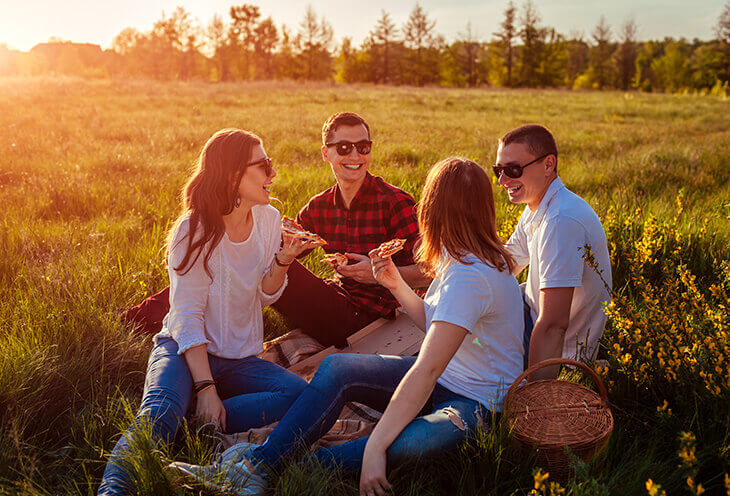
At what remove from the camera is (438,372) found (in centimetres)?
252

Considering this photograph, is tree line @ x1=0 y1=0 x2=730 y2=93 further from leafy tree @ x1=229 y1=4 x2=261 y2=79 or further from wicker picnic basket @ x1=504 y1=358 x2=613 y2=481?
wicker picnic basket @ x1=504 y1=358 x2=613 y2=481

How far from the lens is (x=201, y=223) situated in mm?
3457

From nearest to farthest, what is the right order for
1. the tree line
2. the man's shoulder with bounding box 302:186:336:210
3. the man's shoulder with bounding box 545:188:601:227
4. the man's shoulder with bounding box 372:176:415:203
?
the man's shoulder with bounding box 545:188:601:227 → the man's shoulder with bounding box 372:176:415:203 → the man's shoulder with bounding box 302:186:336:210 → the tree line

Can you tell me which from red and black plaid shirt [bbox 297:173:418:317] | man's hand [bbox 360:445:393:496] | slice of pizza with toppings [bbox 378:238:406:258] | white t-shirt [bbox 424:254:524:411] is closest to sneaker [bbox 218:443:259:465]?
man's hand [bbox 360:445:393:496]

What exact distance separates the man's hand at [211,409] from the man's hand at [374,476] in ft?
3.42

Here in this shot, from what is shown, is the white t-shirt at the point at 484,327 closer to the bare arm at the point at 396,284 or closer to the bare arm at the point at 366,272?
the bare arm at the point at 396,284

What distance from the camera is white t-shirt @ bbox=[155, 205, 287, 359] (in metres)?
3.35

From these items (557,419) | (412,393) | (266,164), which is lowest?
(557,419)

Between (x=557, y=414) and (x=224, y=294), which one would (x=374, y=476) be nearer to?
(x=557, y=414)

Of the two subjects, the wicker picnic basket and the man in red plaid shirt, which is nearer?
the wicker picnic basket

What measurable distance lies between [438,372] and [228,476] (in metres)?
1.10

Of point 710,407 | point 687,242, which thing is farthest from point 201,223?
point 687,242

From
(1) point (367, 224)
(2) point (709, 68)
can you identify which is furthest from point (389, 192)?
(2) point (709, 68)

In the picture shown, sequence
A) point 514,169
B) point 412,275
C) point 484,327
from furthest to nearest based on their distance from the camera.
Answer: point 412,275 < point 514,169 < point 484,327
